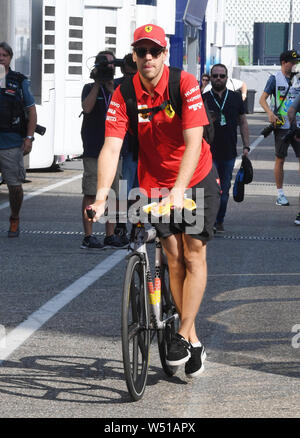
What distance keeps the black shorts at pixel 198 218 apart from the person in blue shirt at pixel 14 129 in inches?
228

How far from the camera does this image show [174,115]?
20.5 ft

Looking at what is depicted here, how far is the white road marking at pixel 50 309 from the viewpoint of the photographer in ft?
23.7

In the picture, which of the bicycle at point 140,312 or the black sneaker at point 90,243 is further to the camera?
the black sneaker at point 90,243

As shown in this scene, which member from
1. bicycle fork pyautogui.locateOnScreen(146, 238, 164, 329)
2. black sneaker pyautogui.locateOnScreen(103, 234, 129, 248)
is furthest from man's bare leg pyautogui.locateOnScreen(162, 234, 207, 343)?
black sneaker pyautogui.locateOnScreen(103, 234, 129, 248)

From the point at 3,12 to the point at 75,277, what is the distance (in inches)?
261

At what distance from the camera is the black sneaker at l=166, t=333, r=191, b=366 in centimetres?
633

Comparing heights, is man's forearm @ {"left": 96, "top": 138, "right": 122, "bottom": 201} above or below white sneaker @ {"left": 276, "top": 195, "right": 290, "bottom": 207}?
above

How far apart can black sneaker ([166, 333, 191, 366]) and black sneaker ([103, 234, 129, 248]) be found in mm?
5165

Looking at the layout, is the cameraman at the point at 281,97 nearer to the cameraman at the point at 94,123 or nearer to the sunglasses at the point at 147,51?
the cameraman at the point at 94,123

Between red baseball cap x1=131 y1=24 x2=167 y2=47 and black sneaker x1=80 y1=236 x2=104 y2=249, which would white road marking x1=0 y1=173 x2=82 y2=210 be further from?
red baseball cap x1=131 y1=24 x2=167 y2=47

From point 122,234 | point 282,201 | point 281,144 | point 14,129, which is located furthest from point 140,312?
point 282,201

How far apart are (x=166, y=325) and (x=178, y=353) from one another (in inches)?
9.1

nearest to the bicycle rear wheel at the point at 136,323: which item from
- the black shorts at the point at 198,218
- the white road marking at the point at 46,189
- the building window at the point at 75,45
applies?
the black shorts at the point at 198,218
